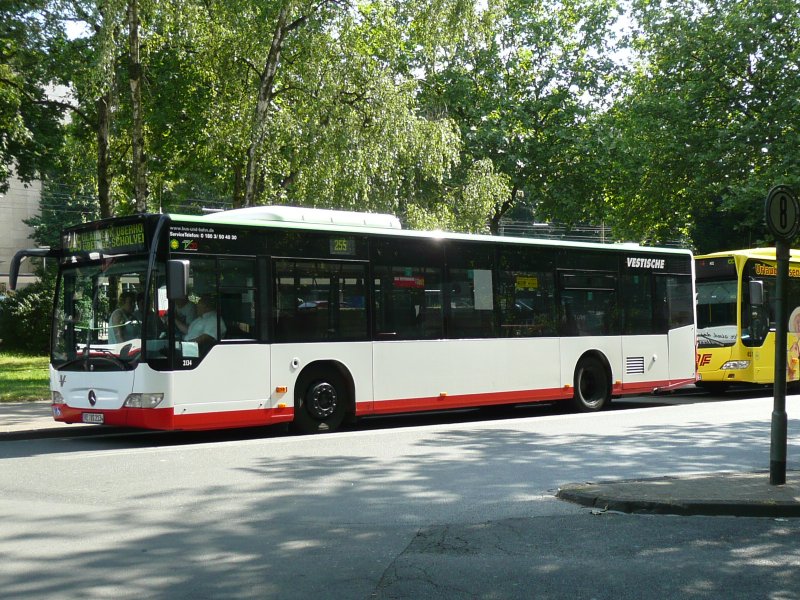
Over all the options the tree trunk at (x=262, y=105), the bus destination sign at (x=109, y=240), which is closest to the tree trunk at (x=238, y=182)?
the tree trunk at (x=262, y=105)

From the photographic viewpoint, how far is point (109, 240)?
12.7 m

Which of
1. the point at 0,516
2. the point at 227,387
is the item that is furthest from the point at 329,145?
the point at 0,516

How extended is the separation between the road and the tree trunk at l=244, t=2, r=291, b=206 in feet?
30.9

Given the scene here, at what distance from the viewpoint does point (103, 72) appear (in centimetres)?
1955

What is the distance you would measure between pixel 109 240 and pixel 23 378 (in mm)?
11487

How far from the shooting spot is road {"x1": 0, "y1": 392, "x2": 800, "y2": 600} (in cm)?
574

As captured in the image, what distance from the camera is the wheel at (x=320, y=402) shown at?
13.5 meters

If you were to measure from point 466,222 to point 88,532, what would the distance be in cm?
2297

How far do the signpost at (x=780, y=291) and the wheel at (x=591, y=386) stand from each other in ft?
28.5

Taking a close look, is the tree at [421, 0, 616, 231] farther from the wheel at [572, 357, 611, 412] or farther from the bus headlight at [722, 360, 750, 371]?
the wheel at [572, 357, 611, 412]

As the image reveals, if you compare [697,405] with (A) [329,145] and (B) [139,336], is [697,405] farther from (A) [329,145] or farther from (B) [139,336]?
(B) [139,336]

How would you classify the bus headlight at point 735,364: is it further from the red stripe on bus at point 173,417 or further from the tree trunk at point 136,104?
the tree trunk at point 136,104

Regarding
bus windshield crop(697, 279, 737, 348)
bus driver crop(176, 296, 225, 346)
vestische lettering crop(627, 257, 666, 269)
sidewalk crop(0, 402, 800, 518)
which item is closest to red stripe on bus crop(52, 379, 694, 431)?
bus driver crop(176, 296, 225, 346)

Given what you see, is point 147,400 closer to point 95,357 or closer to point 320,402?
point 95,357
